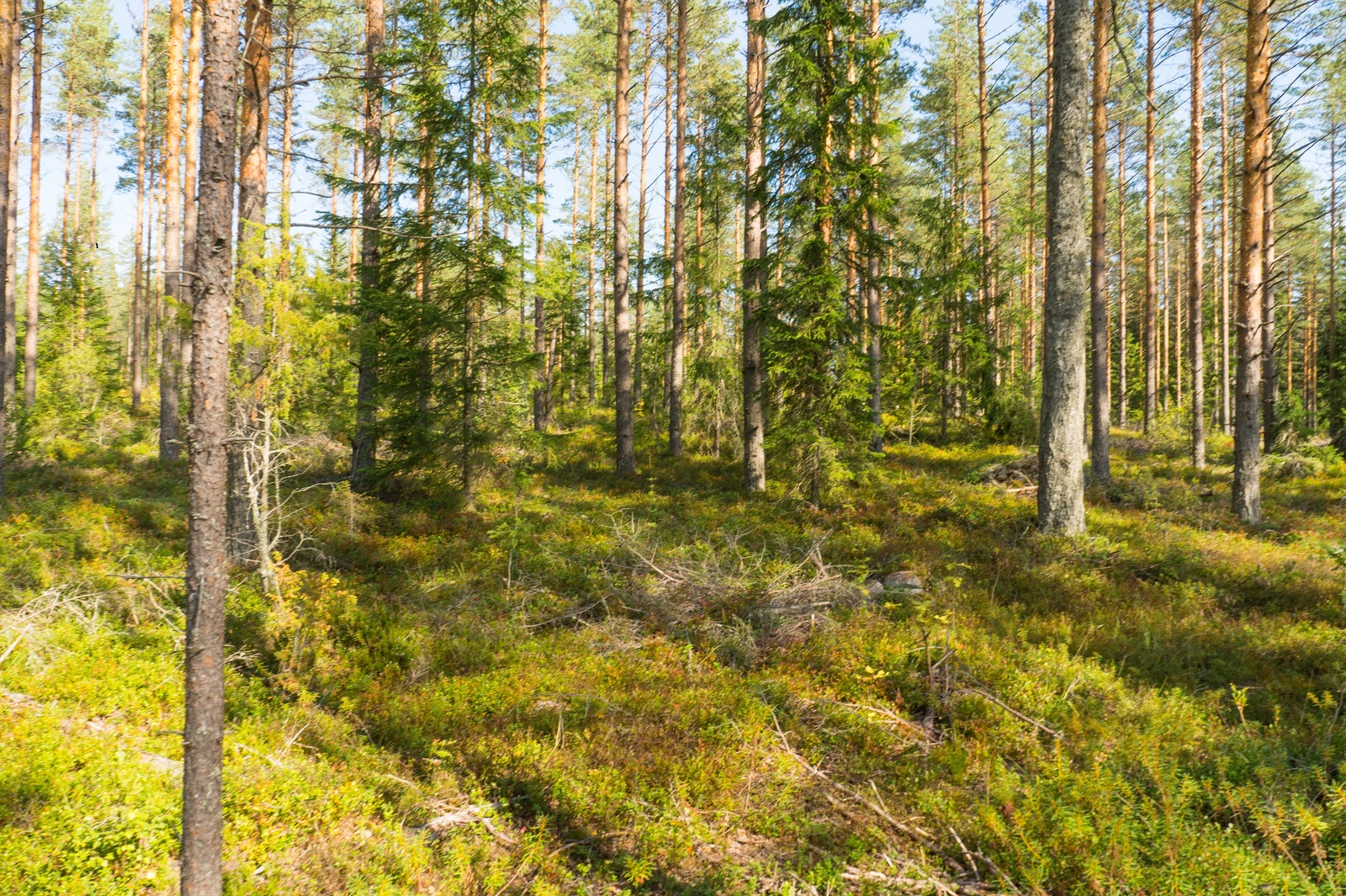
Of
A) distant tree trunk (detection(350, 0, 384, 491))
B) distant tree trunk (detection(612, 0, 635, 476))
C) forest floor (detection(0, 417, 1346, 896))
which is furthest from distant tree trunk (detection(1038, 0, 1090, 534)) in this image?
distant tree trunk (detection(350, 0, 384, 491))

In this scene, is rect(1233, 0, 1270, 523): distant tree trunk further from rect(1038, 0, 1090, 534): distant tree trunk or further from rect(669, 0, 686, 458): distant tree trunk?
rect(669, 0, 686, 458): distant tree trunk

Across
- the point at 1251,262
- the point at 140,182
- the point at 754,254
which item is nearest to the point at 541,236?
the point at 754,254

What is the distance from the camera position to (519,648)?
718 cm

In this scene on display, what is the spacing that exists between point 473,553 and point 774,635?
5170 millimetres

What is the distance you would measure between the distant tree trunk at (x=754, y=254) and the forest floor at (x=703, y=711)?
138 inches

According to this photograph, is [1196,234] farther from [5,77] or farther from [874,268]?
[5,77]

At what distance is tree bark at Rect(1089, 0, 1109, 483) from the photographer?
Result: 14625 mm

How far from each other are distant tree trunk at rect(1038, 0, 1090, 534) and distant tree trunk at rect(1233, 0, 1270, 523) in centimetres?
346

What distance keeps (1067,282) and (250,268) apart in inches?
429

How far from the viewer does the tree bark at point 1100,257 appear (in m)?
14.6

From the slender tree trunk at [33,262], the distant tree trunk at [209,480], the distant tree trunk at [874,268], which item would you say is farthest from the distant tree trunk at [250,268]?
the slender tree trunk at [33,262]

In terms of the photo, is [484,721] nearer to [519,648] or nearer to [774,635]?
[519,648]

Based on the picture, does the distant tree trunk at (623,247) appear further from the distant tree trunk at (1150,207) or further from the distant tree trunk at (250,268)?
the distant tree trunk at (1150,207)

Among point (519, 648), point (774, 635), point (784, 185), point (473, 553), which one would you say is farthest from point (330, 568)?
point (784, 185)
